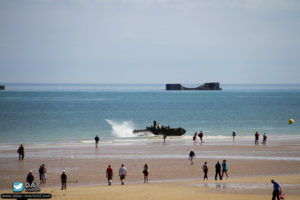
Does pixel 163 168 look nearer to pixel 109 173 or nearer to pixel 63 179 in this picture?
pixel 109 173

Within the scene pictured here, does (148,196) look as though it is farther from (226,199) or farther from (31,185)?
(31,185)

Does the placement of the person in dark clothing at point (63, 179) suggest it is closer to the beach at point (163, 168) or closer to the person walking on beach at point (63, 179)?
the person walking on beach at point (63, 179)

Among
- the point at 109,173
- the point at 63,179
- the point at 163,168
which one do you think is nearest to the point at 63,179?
the point at 63,179

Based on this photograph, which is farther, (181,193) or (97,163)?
(97,163)

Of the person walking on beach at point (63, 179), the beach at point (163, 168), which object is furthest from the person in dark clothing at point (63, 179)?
the beach at point (163, 168)

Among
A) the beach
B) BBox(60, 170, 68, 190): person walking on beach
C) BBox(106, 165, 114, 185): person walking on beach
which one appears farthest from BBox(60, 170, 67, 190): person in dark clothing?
BBox(106, 165, 114, 185): person walking on beach

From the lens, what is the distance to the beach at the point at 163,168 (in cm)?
2353

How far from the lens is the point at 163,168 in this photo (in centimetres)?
3155

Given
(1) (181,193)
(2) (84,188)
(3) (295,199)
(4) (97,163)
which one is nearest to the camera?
(3) (295,199)

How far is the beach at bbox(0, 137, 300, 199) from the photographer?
23.5 m

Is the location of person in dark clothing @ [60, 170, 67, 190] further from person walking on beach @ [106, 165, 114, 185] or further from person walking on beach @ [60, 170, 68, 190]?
person walking on beach @ [106, 165, 114, 185]

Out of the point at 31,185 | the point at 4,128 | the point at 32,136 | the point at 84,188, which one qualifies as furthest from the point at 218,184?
the point at 4,128

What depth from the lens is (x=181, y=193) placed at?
23016mm

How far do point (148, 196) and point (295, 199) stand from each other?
21.2 feet
